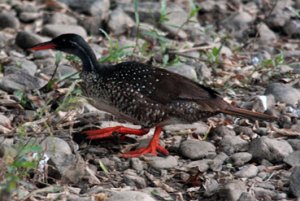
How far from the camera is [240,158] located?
6453 millimetres

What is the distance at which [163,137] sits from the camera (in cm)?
705

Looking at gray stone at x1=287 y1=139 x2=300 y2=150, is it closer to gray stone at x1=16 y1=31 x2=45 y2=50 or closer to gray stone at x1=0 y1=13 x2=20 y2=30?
gray stone at x1=16 y1=31 x2=45 y2=50

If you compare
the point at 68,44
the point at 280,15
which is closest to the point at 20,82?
the point at 68,44

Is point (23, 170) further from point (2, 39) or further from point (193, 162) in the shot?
point (2, 39)

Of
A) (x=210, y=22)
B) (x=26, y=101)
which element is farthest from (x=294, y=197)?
(x=210, y=22)

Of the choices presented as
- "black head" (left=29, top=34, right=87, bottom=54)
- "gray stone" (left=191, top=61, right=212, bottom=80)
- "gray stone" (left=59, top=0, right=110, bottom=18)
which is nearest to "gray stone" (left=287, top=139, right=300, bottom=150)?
"gray stone" (left=191, top=61, right=212, bottom=80)

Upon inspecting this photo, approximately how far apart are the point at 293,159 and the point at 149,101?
1217mm

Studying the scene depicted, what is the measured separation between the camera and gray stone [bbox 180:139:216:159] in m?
6.57

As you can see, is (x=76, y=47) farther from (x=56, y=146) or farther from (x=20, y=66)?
(x=56, y=146)

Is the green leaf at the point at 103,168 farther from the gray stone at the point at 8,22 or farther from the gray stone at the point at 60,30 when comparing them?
the gray stone at the point at 8,22

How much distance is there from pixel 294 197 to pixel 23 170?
188 cm

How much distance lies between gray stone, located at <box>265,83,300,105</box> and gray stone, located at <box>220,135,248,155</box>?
1073mm

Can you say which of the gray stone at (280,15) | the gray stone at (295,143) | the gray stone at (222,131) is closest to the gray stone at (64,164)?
the gray stone at (222,131)

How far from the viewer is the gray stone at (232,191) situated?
564cm
